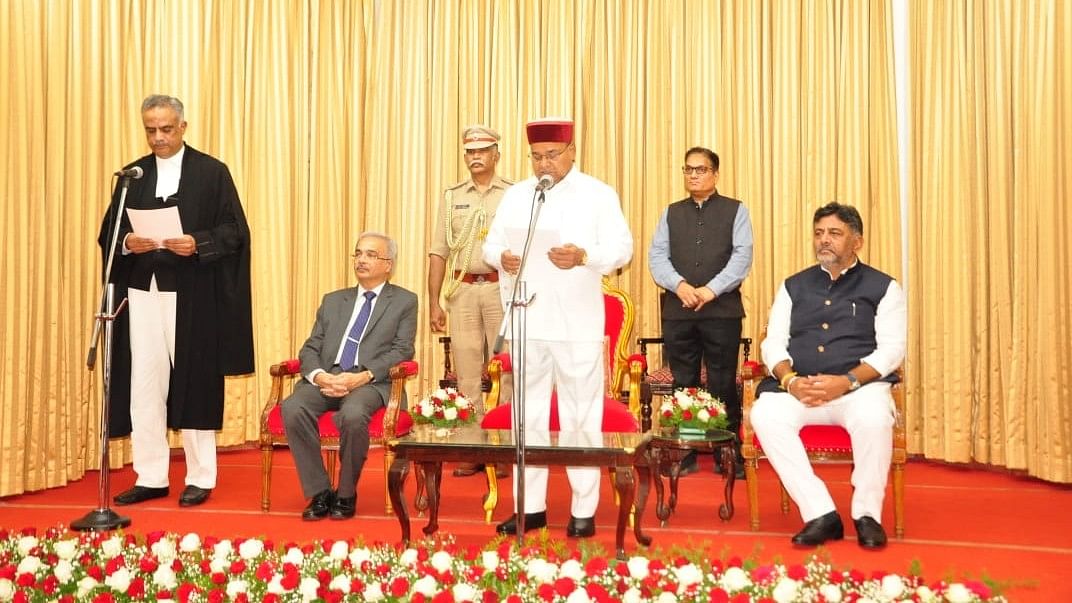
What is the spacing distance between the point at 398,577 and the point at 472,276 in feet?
12.1

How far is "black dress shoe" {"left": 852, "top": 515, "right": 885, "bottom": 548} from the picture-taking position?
434cm

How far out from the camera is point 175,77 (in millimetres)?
6793

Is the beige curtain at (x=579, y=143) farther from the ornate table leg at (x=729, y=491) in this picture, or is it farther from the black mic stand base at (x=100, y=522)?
the ornate table leg at (x=729, y=491)

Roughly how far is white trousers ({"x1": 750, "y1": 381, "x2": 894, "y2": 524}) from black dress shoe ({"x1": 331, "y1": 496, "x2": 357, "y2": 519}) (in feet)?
6.43

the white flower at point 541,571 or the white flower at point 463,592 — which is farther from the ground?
the white flower at point 541,571

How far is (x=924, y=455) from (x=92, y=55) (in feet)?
18.8

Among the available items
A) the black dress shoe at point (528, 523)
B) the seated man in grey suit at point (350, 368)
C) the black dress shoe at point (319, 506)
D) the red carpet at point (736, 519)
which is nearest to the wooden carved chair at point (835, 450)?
the red carpet at point (736, 519)

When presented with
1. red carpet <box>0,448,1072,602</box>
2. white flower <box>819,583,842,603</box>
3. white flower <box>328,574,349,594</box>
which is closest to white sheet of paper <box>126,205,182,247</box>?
red carpet <box>0,448,1072,602</box>

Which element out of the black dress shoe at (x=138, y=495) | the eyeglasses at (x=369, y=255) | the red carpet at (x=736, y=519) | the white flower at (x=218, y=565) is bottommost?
the red carpet at (x=736, y=519)

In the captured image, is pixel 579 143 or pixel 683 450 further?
pixel 579 143

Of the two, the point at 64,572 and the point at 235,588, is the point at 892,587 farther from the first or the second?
the point at 64,572

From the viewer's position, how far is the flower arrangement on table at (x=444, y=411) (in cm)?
530

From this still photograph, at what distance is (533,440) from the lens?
158 inches

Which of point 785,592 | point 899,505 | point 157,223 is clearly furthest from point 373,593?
point 157,223
